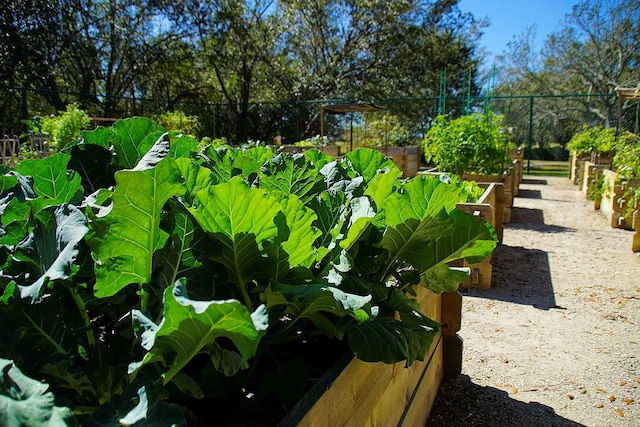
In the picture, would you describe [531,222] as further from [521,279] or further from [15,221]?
[15,221]

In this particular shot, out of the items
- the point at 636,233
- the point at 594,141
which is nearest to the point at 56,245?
the point at 636,233

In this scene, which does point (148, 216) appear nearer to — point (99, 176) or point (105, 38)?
point (99, 176)

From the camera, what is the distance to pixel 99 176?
113 centimetres

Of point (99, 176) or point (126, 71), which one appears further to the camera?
point (126, 71)

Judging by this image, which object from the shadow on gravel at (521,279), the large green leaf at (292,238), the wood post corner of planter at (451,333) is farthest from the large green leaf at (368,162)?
the shadow on gravel at (521,279)

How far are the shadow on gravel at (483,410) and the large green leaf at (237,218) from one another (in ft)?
5.50

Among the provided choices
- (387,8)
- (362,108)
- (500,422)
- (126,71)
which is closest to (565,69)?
(387,8)

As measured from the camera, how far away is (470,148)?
746cm

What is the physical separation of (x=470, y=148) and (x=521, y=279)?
10.3 ft

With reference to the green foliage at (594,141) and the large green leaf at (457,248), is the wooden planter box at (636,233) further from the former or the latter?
the green foliage at (594,141)

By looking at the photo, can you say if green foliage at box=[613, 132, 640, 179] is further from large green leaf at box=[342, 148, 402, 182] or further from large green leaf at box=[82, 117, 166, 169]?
large green leaf at box=[82, 117, 166, 169]

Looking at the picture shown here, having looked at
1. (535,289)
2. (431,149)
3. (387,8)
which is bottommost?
(535,289)

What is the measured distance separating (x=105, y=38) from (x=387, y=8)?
12013mm

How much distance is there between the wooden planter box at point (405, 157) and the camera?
12281mm
